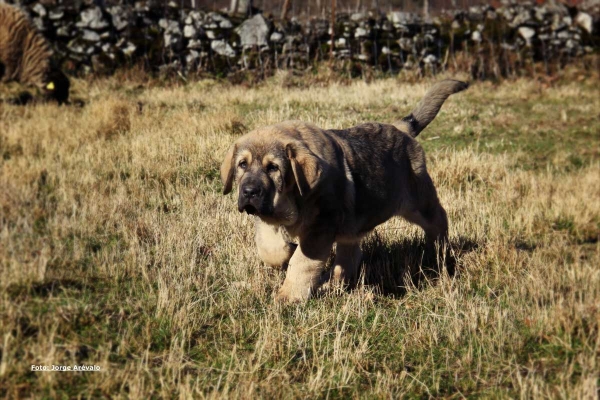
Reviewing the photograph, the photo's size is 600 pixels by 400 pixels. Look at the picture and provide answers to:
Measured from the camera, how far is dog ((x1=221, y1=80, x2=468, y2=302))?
4961 mm

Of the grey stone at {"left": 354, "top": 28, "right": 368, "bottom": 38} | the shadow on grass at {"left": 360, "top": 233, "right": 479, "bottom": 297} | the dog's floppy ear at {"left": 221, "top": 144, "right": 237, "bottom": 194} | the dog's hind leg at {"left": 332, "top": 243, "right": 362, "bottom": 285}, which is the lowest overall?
the shadow on grass at {"left": 360, "top": 233, "right": 479, "bottom": 297}

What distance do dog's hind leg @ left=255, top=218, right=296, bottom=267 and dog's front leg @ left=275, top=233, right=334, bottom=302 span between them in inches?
11.5

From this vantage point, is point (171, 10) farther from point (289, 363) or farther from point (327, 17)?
point (289, 363)

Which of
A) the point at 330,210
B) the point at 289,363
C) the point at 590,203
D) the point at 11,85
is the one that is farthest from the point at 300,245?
the point at 11,85

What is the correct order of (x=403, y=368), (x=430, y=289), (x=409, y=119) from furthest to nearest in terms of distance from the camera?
(x=409, y=119) < (x=430, y=289) < (x=403, y=368)

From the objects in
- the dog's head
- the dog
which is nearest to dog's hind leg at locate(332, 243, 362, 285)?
the dog

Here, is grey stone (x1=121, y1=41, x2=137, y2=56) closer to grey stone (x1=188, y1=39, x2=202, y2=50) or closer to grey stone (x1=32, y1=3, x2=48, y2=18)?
grey stone (x1=188, y1=39, x2=202, y2=50)

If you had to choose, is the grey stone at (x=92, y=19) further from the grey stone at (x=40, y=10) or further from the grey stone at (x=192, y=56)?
the grey stone at (x=192, y=56)

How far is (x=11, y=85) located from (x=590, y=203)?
44.0ft

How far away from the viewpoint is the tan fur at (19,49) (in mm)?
15531

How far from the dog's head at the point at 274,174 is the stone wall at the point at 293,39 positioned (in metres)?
12.7

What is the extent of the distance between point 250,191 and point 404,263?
248 cm

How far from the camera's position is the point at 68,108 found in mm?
13328

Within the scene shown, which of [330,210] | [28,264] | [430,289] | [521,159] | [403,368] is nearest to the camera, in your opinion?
[28,264]
